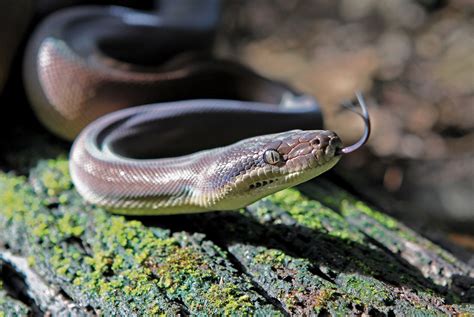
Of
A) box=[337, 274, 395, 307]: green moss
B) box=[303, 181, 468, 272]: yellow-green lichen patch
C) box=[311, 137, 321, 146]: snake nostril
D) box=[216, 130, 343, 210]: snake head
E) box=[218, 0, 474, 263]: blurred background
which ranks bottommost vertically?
box=[218, 0, 474, 263]: blurred background

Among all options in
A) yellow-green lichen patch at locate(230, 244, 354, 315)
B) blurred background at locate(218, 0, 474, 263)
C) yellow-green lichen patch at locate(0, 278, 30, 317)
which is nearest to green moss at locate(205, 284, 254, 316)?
yellow-green lichen patch at locate(230, 244, 354, 315)

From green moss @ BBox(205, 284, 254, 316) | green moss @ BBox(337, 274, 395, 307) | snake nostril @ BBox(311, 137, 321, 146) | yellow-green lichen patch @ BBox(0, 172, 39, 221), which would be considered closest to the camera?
green moss @ BBox(205, 284, 254, 316)

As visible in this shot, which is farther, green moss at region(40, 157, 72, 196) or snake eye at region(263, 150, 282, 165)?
green moss at region(40, 157, 72, 196)

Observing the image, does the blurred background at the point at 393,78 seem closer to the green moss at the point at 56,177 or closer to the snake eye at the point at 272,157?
the snake eye at the point at 272,157

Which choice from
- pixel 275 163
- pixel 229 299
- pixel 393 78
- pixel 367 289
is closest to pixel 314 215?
pixel 275 163

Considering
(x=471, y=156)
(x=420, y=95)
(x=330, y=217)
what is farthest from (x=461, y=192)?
(x=330, y=217)

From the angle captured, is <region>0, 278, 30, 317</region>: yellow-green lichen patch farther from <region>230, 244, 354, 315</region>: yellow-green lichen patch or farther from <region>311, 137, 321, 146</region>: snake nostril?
<region>311, 137, 321, 146</region>: snake nostril
